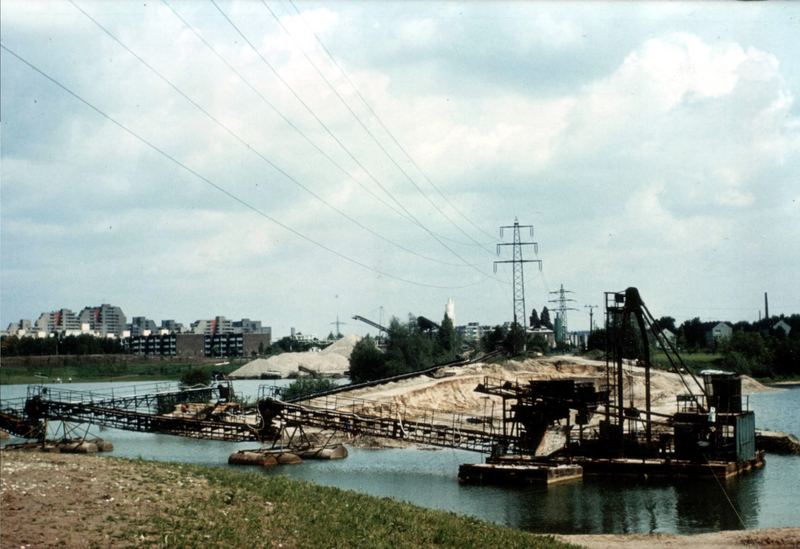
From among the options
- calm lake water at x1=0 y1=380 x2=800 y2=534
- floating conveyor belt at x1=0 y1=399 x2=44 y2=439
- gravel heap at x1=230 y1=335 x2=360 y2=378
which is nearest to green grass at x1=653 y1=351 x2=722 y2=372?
gravel heap at x1=230 y1=335 x2=360 y2=378

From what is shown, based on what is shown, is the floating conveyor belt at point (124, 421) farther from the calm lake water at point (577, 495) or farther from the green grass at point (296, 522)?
the green grass at point (296, 522)

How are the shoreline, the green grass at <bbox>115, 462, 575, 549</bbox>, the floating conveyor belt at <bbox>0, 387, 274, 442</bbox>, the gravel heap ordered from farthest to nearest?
the gravel heap, the floating conveyor belt at <bbox>0, 387, 274, 442</bbox>, the green grass at <bbox>115, 462, 575, 549</bbox>, the shoreline

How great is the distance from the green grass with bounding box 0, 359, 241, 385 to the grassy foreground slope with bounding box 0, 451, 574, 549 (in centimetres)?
10803

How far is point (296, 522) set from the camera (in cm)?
1997

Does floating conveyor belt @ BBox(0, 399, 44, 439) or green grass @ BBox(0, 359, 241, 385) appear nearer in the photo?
floating conveyor belt @ BBox(0, 399, 44, 439)

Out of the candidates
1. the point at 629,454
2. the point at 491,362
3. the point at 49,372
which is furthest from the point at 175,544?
the point at 49,372

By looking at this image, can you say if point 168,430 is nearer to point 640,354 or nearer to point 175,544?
point 175,544

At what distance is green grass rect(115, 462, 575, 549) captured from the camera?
59.7 ft

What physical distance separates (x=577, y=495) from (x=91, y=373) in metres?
118

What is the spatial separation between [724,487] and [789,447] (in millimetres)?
15447

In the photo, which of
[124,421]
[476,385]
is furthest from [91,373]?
[124,421]

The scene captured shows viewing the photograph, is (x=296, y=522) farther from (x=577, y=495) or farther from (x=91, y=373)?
→ (x=91, y=373)

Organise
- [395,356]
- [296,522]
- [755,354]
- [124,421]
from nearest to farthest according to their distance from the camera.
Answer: [296,522], [124,421], [395,356], [755,354]

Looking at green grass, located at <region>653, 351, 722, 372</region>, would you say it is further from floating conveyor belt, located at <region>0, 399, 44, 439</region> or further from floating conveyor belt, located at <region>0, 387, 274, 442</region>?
floating conveyor belt, located at <region>0, 399, 44, 439</region>
